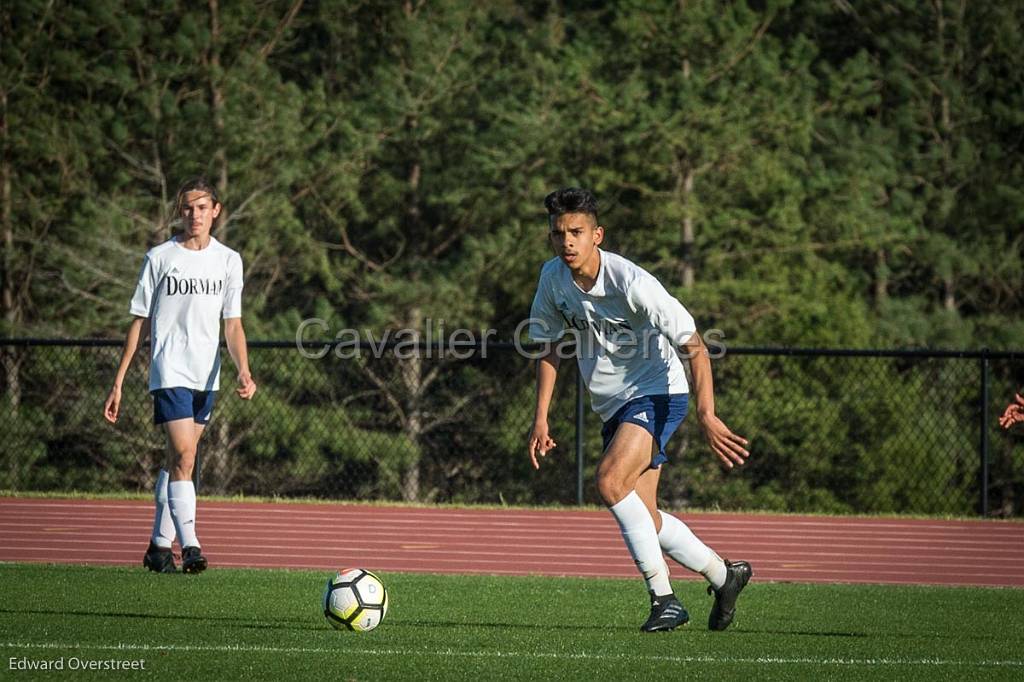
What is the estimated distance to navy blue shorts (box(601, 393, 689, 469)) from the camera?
7.43 meters

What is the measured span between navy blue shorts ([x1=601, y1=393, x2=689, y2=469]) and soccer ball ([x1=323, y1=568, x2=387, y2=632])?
1.32 meters

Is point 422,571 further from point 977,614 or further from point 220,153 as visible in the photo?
point 220,153

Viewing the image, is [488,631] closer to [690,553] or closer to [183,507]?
[690,553]

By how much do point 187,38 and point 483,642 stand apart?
86.2 feet

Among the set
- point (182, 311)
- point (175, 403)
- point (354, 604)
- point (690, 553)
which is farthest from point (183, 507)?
point (690, 553)

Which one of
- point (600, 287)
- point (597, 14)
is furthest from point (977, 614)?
point (597, 14)

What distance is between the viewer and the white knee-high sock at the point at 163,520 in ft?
30.8

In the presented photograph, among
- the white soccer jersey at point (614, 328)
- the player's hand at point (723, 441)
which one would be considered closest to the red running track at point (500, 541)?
the white soccer jersey at point (614, 328)

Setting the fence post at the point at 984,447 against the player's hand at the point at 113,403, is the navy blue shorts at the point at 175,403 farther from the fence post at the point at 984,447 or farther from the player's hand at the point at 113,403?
the fence post at the point at 984,447

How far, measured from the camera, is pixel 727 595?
7637 millimetres

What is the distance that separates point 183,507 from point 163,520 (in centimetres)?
23

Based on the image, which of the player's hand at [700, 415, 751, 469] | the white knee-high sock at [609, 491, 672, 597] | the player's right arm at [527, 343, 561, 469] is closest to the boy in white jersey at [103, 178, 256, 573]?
the player's right arm at [527, 343, 561, 469]

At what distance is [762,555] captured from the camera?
39.2 feet

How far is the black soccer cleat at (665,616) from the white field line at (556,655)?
0.58 metres
